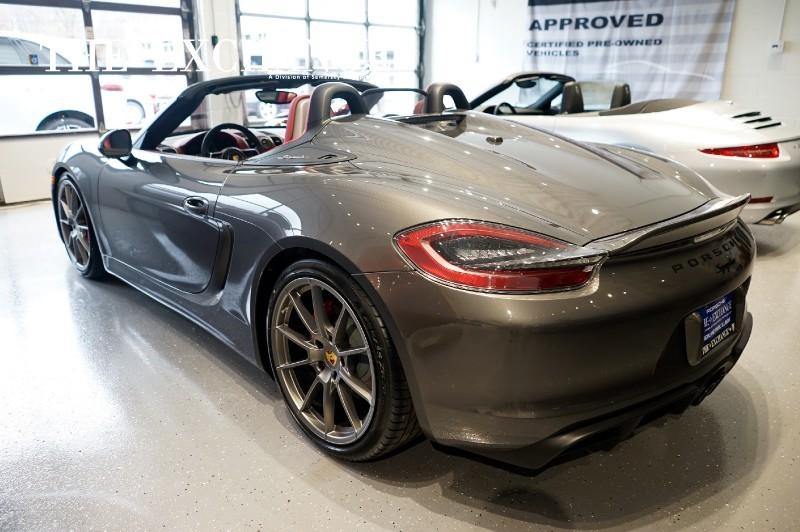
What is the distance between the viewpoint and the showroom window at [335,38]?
838 centimetres

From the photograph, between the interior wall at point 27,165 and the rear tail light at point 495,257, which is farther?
the interior wall at point 27,165

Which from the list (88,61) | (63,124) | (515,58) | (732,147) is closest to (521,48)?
(515,58)

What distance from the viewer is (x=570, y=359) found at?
1.29 meters

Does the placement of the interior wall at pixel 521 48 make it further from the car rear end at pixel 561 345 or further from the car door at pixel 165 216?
the car rear end at pixel 561 345

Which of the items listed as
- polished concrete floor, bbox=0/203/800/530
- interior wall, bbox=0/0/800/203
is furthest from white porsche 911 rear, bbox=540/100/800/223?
interior wall, bbox=0/0/800/203

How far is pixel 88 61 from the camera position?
6.62 m

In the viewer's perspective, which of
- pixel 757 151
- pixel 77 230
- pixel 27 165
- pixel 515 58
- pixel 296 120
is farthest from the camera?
pixel 515 58

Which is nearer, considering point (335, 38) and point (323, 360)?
point (323, 360)

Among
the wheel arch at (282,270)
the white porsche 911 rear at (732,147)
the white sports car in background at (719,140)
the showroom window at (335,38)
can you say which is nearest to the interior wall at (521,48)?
the showroom window at (335,38)

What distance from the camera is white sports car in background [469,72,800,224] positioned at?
3.54 meters

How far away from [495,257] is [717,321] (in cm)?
66

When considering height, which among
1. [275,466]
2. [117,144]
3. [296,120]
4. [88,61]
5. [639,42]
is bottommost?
[275,466]

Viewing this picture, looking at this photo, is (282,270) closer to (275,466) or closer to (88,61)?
(275,466)

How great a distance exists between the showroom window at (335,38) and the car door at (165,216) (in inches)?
233
